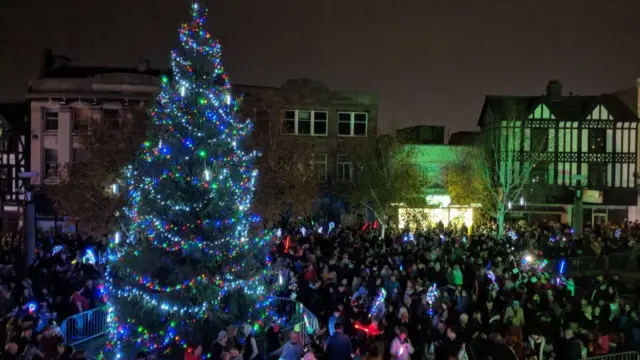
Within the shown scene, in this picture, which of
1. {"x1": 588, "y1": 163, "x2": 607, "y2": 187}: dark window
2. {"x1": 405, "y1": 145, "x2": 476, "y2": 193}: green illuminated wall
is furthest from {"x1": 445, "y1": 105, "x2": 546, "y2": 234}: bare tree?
{"x1": 588, "y1": 163, "x2": 607, "y2": 187}: dark window

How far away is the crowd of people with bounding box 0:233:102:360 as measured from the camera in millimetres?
8953

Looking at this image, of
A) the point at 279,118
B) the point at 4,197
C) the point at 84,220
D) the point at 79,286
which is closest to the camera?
the point at 79,286

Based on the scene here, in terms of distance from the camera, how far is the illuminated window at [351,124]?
137ft

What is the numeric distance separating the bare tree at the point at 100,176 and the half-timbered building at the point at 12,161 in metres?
15.9

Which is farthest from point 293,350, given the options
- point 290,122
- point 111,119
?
point 290,122

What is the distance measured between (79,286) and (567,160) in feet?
128

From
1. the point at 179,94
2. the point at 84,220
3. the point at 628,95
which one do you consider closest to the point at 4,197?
the point at 84,220

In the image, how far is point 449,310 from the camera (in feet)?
35.2

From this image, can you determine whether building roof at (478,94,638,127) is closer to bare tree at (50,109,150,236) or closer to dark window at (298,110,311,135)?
dark window at (298,110,311,135)

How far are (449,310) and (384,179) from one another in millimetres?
24838

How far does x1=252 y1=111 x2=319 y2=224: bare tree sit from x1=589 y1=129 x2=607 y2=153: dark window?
906 inches

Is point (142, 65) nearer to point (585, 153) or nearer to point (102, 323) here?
point (102, 323)

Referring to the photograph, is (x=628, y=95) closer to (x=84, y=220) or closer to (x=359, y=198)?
(x=359, y=198)

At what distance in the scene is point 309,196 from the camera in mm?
32875
